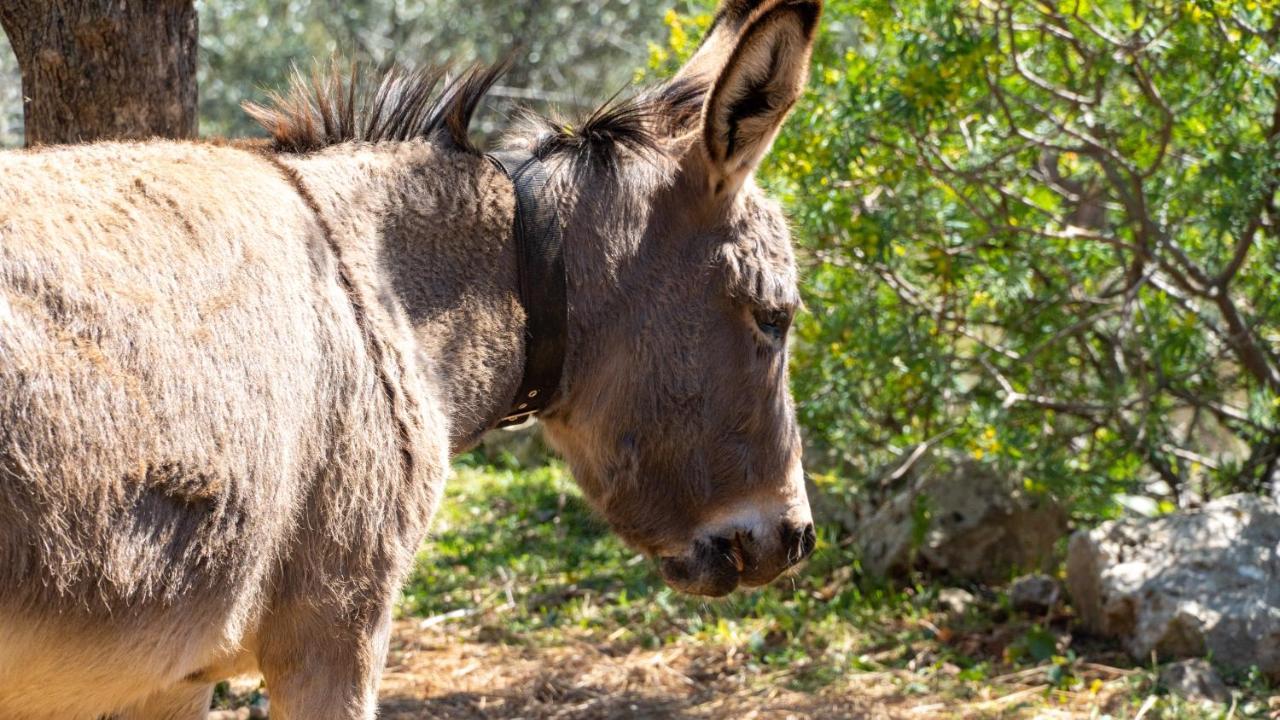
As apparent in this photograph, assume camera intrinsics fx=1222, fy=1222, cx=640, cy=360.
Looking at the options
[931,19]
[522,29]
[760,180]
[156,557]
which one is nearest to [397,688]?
[760,180]

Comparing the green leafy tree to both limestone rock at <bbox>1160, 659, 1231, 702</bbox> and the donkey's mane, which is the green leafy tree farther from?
the donkey's mane

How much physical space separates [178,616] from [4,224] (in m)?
0.74

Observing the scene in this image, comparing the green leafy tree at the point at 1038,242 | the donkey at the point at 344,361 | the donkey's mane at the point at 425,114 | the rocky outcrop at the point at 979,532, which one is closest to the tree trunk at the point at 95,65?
the donkey's mane at the point at 425,114

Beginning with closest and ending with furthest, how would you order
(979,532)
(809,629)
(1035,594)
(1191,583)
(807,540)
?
(807,540) → (1191,583) → (1035,594) → (809,629) → (979,532)

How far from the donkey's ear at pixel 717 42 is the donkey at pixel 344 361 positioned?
11 mm

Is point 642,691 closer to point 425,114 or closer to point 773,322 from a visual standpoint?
point 773,322

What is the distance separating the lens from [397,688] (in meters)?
4.91

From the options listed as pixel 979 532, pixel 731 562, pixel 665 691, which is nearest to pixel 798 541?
pixel 731 562

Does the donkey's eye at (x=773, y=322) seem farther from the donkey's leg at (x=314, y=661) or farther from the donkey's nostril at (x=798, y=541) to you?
the donkey's leg at (x=314, y=661)

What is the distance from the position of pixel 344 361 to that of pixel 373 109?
774 millimetres

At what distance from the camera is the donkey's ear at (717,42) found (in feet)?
10.2

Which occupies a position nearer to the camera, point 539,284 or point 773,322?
point 539,284

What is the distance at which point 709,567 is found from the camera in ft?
9.87

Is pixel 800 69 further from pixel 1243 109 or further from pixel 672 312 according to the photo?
pixel 1243 109
